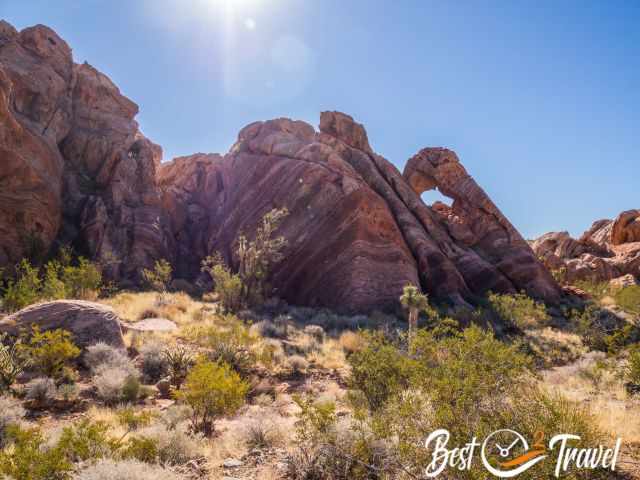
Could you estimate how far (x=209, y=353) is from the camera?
10383 millimetres

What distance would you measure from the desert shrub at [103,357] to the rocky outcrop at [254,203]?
13.4 m

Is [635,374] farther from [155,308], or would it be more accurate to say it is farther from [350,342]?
[155,308]

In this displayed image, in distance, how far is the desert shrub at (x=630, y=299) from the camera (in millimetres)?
21834

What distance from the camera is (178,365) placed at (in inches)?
369

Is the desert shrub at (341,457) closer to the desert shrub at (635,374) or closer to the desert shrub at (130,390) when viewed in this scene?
the desert shrub at (130,390)

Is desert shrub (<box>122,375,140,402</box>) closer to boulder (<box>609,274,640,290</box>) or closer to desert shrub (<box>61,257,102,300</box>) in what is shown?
desert shrub (<box>61,257,102,300</box>)

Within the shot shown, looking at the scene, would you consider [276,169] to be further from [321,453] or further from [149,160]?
[321,453]

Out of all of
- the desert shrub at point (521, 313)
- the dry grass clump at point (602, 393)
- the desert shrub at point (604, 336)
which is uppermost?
the desert shrub at point (521, 313)

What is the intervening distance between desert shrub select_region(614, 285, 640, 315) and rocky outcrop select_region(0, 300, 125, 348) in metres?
28.0

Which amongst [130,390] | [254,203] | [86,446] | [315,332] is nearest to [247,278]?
[315,332]

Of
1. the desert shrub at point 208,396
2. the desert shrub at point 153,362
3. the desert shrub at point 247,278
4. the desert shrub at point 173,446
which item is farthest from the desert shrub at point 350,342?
the desert shrub at point 173,446

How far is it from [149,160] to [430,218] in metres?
28.0

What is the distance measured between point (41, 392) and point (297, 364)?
660 centimetres

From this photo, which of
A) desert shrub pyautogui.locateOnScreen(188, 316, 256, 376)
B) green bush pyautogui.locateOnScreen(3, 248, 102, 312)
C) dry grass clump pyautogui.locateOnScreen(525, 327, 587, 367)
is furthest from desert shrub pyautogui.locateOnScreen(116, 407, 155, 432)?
dry grass clump pyautogui.locateOnScreen(525, 327, 587, 367)
